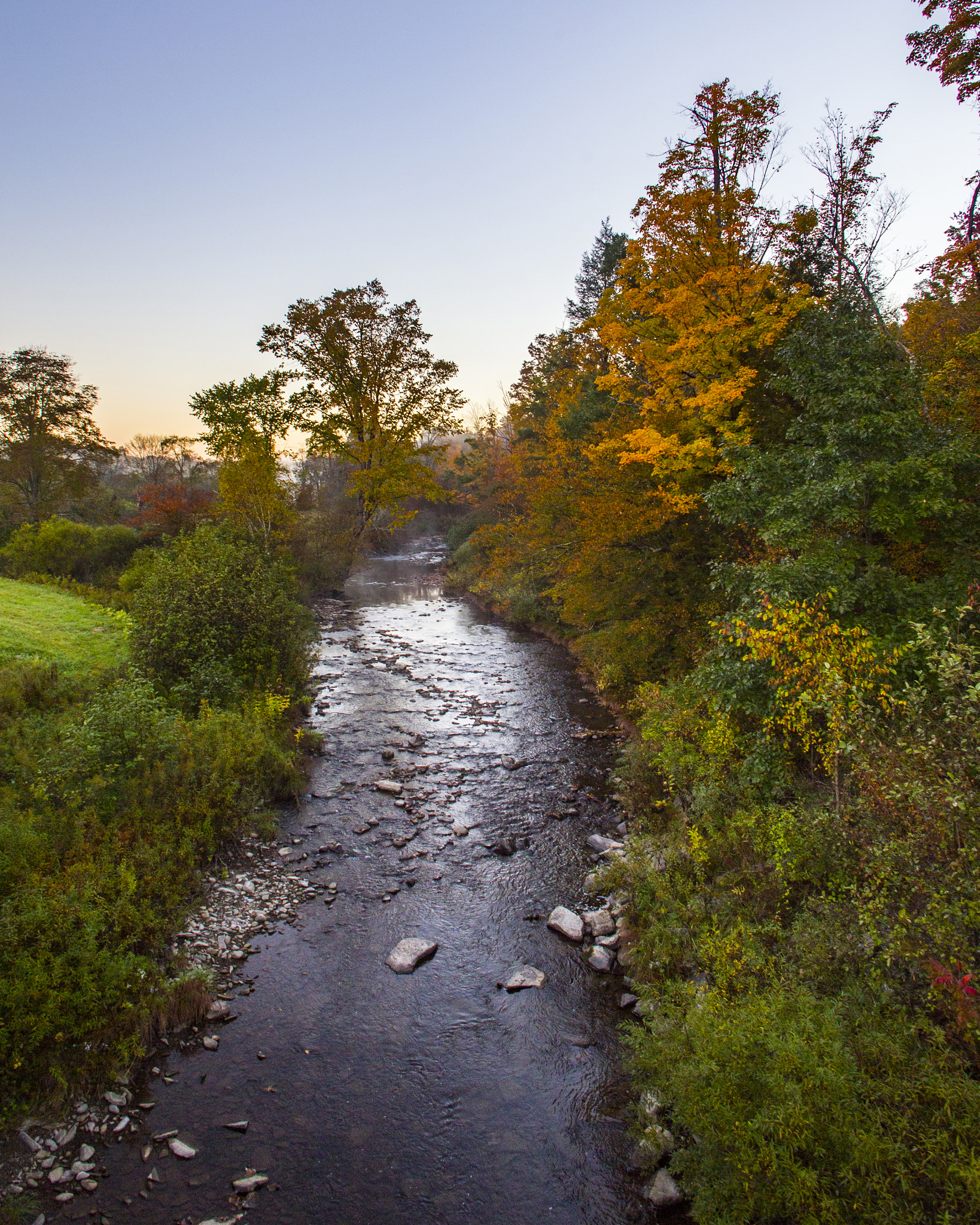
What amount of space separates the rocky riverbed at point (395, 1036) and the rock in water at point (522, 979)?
3cm

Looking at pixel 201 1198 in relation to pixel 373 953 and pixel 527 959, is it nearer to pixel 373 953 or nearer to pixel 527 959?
pixel 373 953

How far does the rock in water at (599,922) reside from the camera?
7.37 metres

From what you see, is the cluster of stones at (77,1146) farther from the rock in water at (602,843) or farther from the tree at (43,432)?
the tree at (43,432)

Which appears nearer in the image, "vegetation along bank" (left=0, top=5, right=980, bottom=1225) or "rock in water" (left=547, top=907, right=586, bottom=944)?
"vegetation along bank" (left=0, top=5, right=980, bottom=1225)

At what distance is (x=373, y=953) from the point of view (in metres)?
7.07

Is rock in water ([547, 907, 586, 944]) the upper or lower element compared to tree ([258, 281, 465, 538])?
lower

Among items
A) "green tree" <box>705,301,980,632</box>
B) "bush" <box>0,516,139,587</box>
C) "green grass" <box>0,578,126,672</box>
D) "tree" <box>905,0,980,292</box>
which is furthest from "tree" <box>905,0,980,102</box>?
"bush" <box>0,516,139,587</box>

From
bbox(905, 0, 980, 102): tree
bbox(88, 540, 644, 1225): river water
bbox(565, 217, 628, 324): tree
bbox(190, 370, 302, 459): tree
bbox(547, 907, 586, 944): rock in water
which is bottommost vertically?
bbox(88, 540, 644, 1225): river water

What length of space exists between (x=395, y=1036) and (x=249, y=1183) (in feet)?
5.65

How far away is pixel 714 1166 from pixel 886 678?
17.2 ft

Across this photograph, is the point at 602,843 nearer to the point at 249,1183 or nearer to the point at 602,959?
the point at 602,959

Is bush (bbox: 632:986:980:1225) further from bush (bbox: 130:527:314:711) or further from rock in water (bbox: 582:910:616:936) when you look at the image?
bush (bbox: 130:527:314:711)

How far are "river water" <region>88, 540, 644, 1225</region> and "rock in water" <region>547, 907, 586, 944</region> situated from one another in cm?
17

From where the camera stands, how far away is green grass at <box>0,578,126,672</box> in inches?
467
